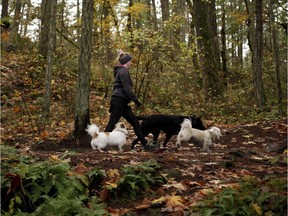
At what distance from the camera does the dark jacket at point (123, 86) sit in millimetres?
9164

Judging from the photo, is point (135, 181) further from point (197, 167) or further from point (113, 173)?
point (197, 167)

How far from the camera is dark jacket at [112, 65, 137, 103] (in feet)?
30.1

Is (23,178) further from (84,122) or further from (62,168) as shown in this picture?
(84,122)

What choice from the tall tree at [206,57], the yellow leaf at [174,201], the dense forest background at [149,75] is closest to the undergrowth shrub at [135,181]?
the yellow leaf at [174,201]

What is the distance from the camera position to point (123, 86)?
9219 mm

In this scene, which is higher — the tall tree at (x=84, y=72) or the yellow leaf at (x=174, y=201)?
the tall tree at (x=84, y=72)

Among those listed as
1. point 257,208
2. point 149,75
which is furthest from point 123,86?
point 149,75

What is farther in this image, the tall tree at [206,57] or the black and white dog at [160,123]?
the tall tree at [206,57]

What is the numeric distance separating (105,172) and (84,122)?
488 centimetres

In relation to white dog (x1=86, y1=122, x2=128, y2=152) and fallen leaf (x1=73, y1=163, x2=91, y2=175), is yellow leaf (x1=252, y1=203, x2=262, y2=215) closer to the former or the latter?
fallen leaf (x1=73, y1=163, x2=91, y2=175)

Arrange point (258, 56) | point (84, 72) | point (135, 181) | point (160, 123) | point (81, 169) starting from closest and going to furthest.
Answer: point (135, 181) → point (81, 169) → point (160, 123) → point (84, 72) → point (258, 56)

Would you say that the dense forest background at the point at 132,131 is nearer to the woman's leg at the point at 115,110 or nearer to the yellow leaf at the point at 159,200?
the yellow leaf at the point at 159,200

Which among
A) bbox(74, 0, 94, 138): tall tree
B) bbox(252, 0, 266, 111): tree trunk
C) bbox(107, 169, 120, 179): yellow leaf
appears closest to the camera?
bbox(107, 169, 120, 179): yellow leaf

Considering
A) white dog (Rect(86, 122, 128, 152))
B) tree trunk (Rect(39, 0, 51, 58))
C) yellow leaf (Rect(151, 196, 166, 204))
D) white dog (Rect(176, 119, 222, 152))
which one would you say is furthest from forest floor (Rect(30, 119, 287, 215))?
tree trunk (Rect(39, 0, 51, 58))
